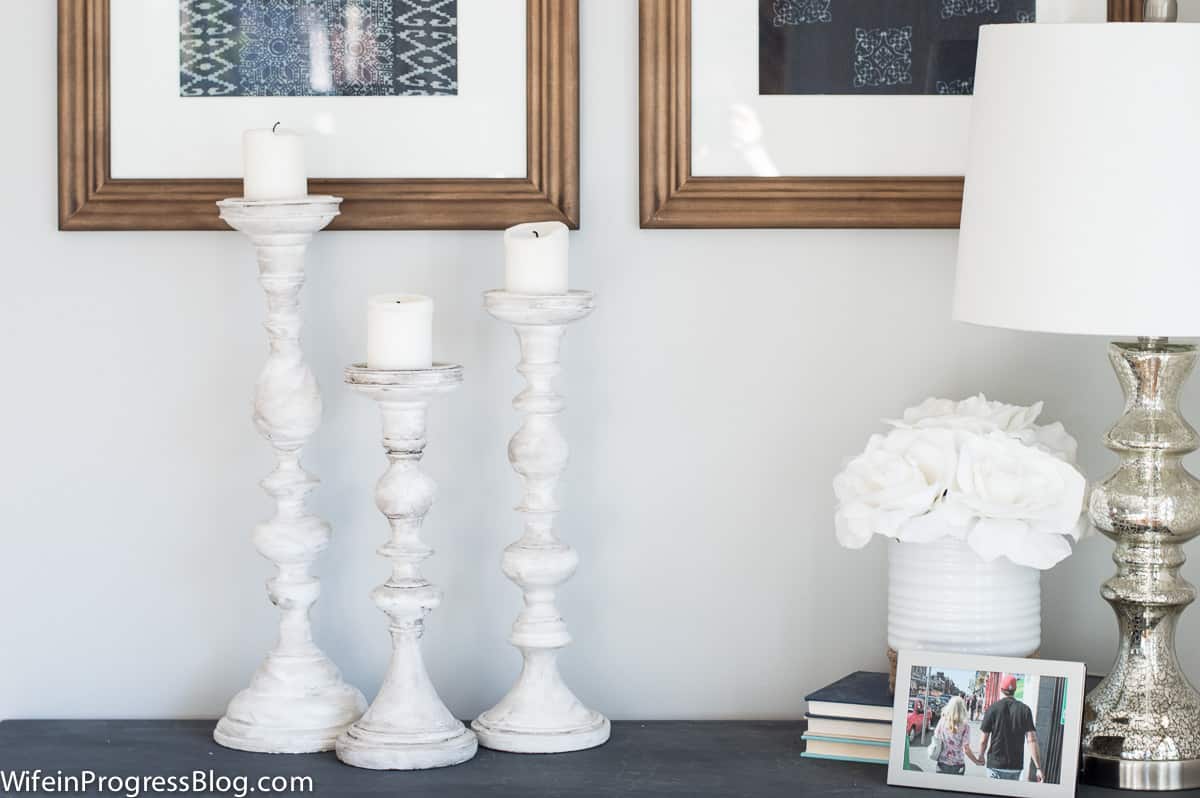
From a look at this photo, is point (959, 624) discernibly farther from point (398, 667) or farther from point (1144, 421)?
point (398, 667)

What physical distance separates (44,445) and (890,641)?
95 centimetres

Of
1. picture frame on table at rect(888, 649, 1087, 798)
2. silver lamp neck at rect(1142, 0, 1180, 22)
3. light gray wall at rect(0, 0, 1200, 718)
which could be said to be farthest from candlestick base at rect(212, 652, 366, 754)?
silver lamp neck at rect(1142, 0, 1180, 22)

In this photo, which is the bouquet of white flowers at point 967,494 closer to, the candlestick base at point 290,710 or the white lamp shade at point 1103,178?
the white lamp shade at point 1103,178

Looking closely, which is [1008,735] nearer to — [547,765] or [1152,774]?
[1152,774]

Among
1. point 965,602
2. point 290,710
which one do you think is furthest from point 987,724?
point 290,710

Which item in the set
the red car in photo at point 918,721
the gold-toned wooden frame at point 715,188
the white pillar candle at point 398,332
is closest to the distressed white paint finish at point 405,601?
the white pillar candle at point 398,332

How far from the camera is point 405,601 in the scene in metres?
1.37

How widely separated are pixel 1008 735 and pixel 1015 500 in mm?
216

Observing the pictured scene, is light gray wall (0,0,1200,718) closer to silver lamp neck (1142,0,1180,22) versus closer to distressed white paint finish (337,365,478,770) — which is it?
distressed white paint finish (337,365,478,770)

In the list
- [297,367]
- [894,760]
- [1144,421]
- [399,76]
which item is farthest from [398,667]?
[1144,421]

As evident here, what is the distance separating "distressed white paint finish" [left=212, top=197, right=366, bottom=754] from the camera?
4.54ft

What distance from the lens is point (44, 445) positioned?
153 centimetres

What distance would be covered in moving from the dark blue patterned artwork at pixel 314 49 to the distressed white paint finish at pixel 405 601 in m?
0.35

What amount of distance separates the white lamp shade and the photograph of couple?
0.33 m
